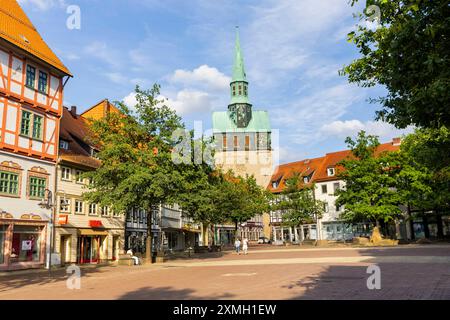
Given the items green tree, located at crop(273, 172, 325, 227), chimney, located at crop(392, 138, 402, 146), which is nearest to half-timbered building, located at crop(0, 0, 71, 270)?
green tree, located at crop(273, 172, 325, 227)

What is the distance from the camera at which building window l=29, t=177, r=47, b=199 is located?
2797cm

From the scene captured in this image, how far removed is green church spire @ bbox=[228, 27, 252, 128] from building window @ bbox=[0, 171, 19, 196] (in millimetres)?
85506

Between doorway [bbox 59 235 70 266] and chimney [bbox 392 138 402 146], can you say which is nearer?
doorway [bbox 59 235 70 266]

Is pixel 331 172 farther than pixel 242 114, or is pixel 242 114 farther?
pixel 242 114

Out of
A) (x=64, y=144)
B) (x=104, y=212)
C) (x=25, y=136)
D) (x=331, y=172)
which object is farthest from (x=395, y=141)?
(x=25, y=136)

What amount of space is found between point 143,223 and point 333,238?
33484mm

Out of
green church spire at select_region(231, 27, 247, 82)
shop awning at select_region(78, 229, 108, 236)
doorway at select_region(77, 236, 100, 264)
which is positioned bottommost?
doorway at select_region(77, 236, 100, 264)

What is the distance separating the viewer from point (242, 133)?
113m

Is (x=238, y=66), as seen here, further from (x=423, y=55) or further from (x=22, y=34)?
(x=423, y=55)

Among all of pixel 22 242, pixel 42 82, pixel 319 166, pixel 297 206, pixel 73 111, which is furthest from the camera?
pixel 319 166

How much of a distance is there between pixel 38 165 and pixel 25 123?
2841mm

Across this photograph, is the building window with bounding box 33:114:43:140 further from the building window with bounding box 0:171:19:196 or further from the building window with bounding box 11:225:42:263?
the building window with bounding box 11:225:42:263
